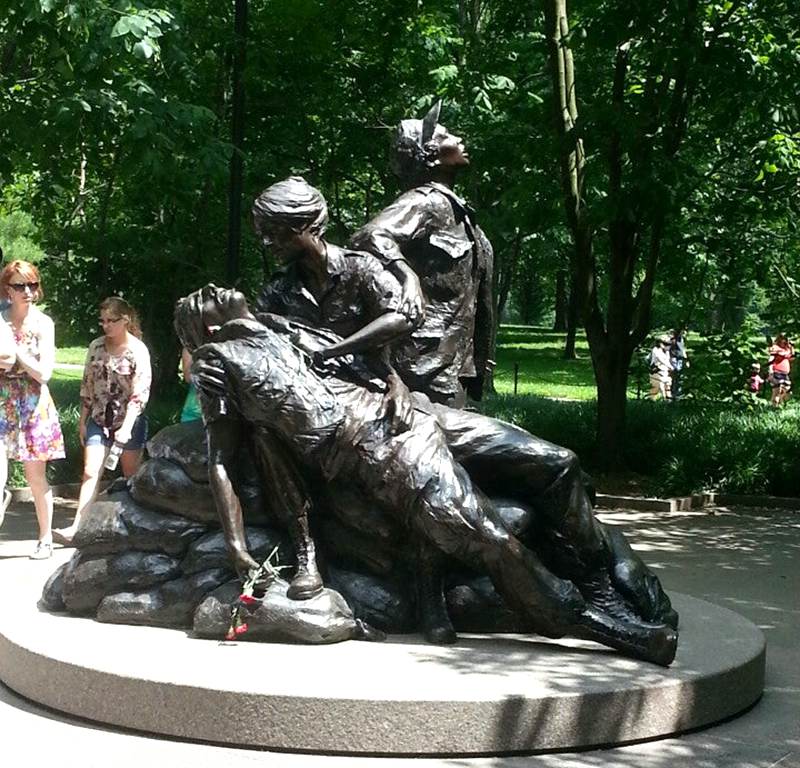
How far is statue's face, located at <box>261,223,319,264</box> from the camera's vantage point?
6371 millimetres

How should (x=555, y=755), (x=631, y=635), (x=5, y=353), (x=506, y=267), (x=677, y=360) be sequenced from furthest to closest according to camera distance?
(x=506, y=267), (x=677, y=360), (x=5, y=353), (x=631, y=635), (x=555, y=755)

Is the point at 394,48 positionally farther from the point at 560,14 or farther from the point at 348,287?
the point at 348,287

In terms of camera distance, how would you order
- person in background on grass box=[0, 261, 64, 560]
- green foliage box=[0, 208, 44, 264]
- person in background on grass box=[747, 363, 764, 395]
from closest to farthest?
person in background on grass box=[0, 261, 64, 560] → person in background on grass box=[747, 363, 764, 395] → green foliage box=[0, 208, 44, 264]

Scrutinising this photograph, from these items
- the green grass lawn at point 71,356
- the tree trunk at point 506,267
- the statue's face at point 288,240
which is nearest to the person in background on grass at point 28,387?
the statue's face at point 288,240

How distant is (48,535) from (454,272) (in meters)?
3.29

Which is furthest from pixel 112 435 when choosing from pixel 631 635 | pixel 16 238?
pixel 16 238

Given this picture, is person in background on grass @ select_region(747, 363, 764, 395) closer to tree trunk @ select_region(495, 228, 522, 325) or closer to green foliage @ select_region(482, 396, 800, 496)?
green foliage @ select_region(482, 396, 800, 496)

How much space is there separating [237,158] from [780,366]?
32.8 feet

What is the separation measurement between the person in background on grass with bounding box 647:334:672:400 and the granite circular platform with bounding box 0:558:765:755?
1342 centimetres

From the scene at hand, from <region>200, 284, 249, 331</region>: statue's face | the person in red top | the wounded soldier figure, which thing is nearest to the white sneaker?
<region>200, 284, 249, 331</region>: statue's face

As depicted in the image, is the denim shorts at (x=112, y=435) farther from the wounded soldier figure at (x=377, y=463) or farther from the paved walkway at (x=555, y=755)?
the wounded soldier figure at (x=377, y=463)

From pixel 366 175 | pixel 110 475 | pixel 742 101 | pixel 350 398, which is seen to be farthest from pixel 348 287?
pixel 366 175

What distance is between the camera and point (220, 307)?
6367 millimetres

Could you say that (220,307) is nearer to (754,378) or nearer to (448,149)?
(448,149)
